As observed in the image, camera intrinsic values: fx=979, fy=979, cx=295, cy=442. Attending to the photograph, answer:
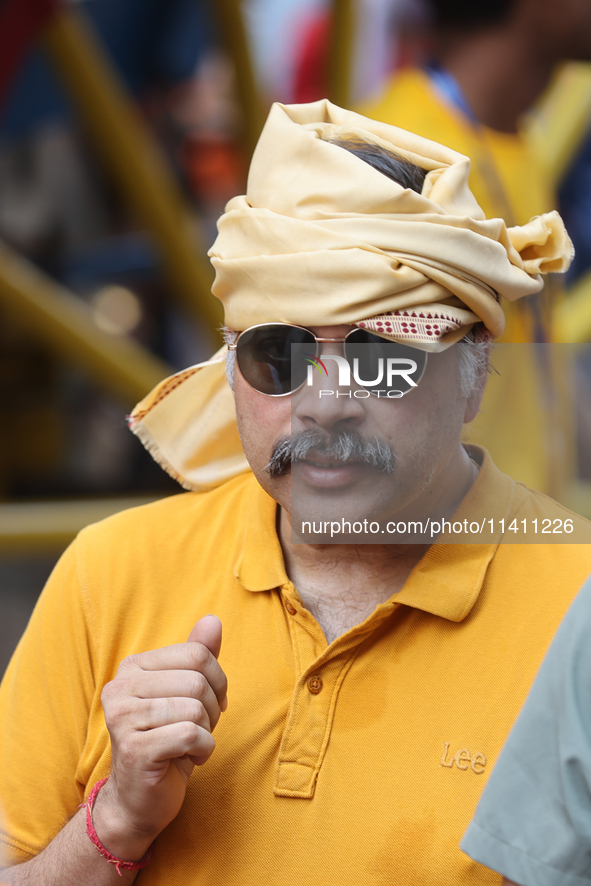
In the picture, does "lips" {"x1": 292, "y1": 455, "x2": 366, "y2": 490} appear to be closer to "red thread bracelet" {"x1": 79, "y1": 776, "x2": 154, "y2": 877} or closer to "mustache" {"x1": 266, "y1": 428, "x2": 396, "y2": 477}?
"mustache" {"x1": 266, "y1": 428, "x2": 396, "y2": 477}

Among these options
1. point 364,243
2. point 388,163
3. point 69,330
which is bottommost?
point 364,243

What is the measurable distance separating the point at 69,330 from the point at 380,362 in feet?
5.90

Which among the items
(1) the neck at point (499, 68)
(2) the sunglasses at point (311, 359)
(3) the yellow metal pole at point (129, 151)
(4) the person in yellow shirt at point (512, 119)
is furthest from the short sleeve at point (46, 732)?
(3) the yellow metal pole at point (129, 151)

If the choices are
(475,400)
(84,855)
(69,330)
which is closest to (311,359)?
(475,400)

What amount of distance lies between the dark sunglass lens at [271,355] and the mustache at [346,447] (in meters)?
0.06

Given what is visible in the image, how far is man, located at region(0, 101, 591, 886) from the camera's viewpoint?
999 millimetres

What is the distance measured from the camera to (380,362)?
1017mm

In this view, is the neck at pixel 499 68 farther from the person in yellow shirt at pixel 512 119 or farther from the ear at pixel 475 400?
the ear at pixel 475 400

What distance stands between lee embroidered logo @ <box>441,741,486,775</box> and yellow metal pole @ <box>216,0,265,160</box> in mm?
1999

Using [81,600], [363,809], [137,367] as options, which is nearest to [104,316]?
[137,367]

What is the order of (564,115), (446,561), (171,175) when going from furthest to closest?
(171,175) < (564,115) < (446,561)

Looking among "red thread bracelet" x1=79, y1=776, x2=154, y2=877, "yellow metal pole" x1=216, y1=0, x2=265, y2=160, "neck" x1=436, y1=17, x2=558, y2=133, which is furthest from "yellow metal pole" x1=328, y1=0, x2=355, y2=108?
"red thread bracelet" x1=79, y1=776, x2=154, y2=877

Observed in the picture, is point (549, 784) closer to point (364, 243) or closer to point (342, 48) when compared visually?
point (364, 243)

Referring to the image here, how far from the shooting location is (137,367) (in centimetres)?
274
